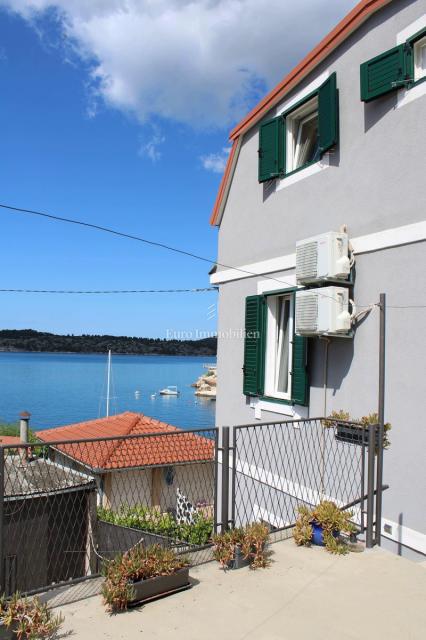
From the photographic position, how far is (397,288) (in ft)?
17.4

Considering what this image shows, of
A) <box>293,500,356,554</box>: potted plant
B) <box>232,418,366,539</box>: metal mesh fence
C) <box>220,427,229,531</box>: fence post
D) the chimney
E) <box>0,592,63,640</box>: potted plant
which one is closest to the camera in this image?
<box>0,592,63,640</box>: potted plant

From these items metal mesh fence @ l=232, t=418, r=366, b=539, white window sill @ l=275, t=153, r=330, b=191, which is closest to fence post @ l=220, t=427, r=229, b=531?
metal mesh fence @ l=232, t=418, r=366, b=539

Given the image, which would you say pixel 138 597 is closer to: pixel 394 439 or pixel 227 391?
pixel 394 439

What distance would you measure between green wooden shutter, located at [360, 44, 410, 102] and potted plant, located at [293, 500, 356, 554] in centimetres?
442

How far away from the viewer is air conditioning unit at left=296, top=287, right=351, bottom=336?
18.7 ft

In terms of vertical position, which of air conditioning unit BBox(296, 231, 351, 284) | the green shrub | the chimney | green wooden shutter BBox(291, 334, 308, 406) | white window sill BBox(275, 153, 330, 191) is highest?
white window sill BBox(275, 153, 330, 191)

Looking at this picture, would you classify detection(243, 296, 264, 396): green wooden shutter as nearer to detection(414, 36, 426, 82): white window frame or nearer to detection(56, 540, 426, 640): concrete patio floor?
detection(56, 540, 426, 640): concrete patio floor

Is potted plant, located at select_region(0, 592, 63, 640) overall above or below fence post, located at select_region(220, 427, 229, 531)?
below

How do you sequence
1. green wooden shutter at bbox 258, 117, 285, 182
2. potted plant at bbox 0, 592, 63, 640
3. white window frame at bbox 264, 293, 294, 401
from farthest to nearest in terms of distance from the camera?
1. white window frame at bbox 264, 293, 294, 401
2. green wooden shutter at bbox 258, 117, 285, 182
3. potted plant at bbox 0, 592, 63, 640

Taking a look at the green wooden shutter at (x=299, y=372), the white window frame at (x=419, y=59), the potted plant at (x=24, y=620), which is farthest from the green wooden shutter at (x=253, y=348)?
the potted plant at (x=24, y=620)

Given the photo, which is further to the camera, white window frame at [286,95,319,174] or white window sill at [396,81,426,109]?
white window frame at [286,95,319,174]

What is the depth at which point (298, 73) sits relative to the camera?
6.89 meters

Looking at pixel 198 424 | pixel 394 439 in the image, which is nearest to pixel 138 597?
pixel 394 439

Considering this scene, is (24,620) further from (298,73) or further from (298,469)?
(298,73)
